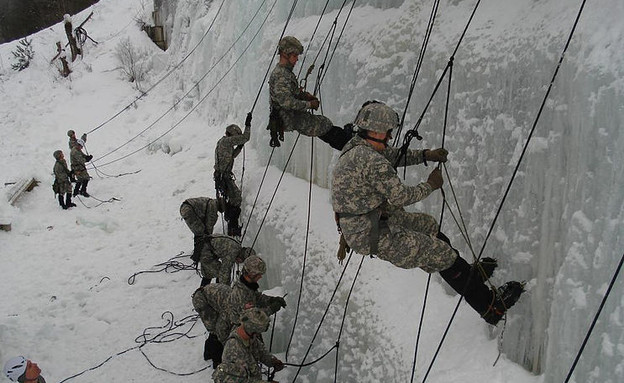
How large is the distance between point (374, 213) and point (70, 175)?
315 inches

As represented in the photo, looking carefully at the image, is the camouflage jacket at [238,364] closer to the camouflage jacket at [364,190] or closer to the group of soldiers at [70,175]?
the camouflage jacket at [364,190]

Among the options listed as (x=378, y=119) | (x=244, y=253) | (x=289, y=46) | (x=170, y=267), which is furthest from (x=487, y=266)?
(x=170, y=267)

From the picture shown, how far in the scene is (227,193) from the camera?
6.77m

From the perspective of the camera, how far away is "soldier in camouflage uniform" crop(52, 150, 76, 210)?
355 inches

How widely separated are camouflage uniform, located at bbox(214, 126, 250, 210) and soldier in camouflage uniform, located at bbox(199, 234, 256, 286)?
1.15 m

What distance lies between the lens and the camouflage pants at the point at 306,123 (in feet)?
14.4

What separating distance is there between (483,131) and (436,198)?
0.71 m

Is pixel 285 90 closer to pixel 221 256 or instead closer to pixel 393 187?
pixel 393 187

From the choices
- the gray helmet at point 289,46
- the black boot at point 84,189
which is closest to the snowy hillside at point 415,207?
the black boot at point 84,189

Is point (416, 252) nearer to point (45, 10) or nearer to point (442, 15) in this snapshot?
point (442, 15)

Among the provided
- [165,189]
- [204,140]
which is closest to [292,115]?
[165,189]

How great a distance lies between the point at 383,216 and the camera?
3.06 metres

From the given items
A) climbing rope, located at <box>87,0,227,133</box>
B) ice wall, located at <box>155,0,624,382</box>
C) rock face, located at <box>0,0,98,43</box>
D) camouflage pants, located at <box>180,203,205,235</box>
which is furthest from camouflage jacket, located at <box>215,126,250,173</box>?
rock face, located at <box>0,0,98,43</box>

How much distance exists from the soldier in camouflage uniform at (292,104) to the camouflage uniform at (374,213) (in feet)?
4.59
